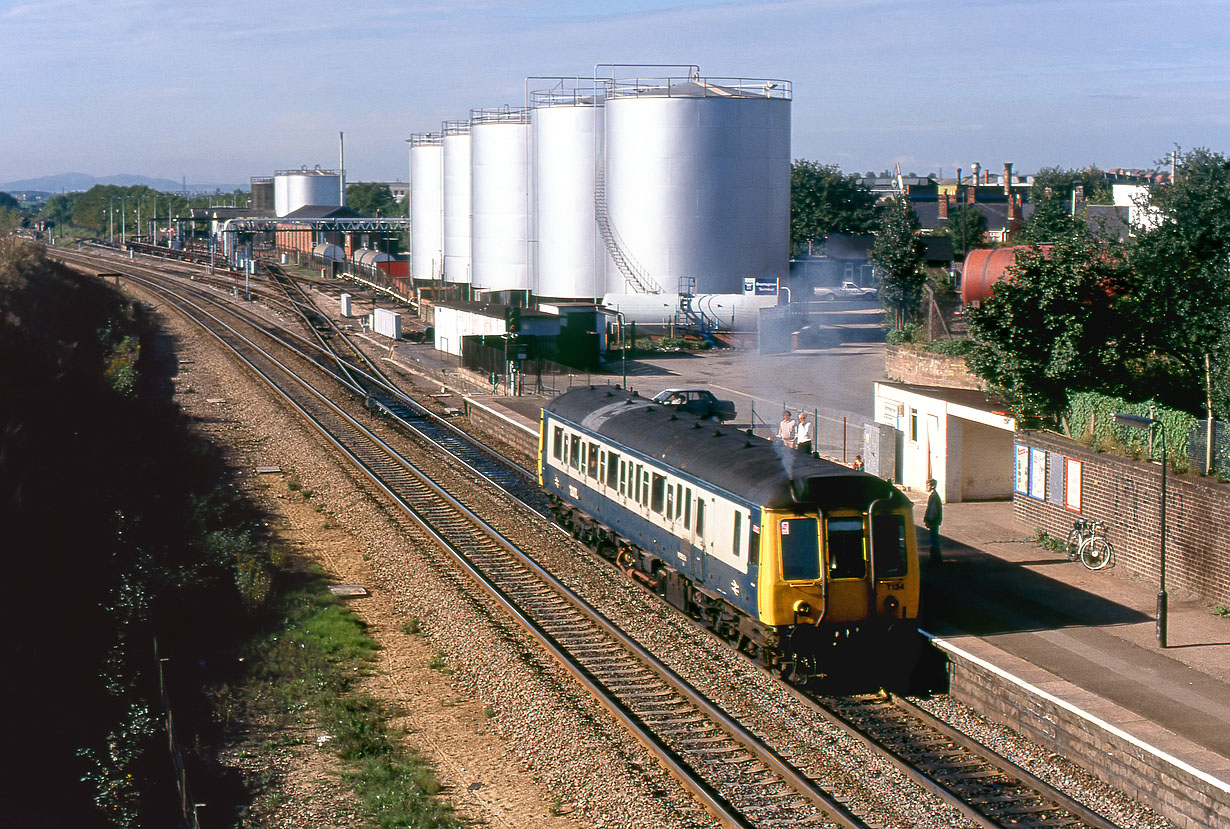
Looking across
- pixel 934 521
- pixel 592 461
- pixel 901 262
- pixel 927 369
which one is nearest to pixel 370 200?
pixel 901 262

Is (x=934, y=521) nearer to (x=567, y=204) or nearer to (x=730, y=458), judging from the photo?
(x=730, y=458)

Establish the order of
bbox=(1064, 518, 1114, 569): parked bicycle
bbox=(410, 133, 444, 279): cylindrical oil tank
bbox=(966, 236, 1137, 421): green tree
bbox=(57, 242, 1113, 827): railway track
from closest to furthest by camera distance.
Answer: bbox=(57, 242, 1113, 827): railway track, bbox=(1064, 518, 1114, 569): parked bicycle, bbox=(966, 236, 1137, 421): green tree, bbox=(410, 133, 444, 279): cylindrical oil tank

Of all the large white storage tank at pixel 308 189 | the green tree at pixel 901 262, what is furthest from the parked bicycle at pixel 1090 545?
the large white storage tank at pixel 308 189

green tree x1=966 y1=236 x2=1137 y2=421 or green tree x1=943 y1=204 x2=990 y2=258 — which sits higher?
green tree x1=943 y1=204 x2=990 y2=258

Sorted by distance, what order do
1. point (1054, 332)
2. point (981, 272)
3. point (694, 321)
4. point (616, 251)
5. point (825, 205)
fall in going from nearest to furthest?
point (1054, 332), point (981, 272), point (694, 321), point (616, 251), point (825, 205)

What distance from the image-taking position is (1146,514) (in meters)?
Result: 18.2

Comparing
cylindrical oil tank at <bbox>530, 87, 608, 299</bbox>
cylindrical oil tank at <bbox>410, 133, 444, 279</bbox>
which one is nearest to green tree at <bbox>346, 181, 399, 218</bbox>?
cylindrical oil tank at <bbox>410, 133, 444, 279</bbox>

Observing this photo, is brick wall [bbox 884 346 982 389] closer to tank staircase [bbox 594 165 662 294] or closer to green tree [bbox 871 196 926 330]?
green tree [bbox 871 196 926 330]

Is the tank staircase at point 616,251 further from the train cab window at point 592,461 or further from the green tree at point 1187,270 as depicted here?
the train cab window at point 592,461

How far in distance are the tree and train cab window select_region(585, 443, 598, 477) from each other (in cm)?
6810

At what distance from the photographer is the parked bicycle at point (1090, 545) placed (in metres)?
19.1

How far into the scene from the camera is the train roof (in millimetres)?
14461

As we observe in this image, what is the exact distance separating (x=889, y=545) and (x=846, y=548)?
0.54 meters

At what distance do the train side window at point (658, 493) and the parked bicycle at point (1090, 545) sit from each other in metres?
6.75
